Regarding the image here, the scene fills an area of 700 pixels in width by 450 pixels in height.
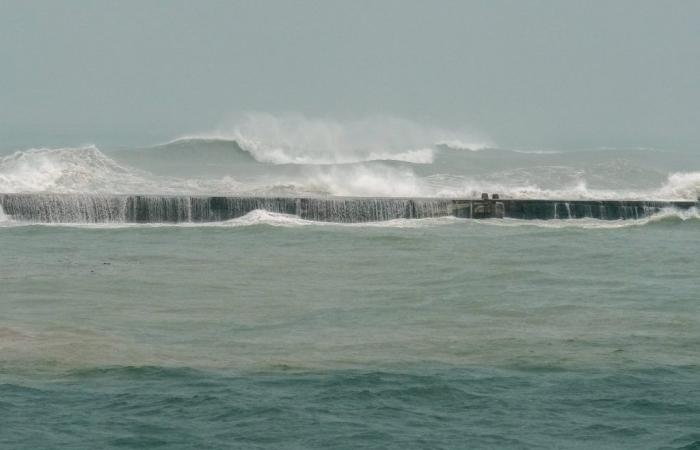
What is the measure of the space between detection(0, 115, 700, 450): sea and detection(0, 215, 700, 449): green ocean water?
0.12 feet

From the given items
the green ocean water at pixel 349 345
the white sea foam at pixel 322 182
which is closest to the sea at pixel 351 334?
the green ocean water at pixel 349 345

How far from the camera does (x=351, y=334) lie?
14.4 meters

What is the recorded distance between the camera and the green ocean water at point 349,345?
10.0m

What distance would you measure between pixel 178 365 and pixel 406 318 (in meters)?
4.20

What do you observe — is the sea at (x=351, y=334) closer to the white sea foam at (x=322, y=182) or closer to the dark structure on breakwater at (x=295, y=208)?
the dark structure on breakwater at (x=295, y=208)

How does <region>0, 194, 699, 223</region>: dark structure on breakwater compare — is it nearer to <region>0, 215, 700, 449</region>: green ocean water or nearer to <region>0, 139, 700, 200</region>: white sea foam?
<region>0, 139, 700, 200</region>: white sea foam

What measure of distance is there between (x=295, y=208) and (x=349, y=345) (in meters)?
17.0

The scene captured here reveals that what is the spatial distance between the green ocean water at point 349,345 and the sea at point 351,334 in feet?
0.12

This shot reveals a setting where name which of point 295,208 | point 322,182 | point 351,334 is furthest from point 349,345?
point 322,182

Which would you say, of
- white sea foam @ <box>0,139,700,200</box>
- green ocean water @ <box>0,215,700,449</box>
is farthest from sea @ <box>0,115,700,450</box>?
white sea foam @ <box>0,139,700,200</box>

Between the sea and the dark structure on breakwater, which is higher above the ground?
the dark structure on breakwater

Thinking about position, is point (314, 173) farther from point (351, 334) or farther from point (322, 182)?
point (351, 334)

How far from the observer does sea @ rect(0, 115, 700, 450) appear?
1009cm

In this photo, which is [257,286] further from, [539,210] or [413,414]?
[539,210]
